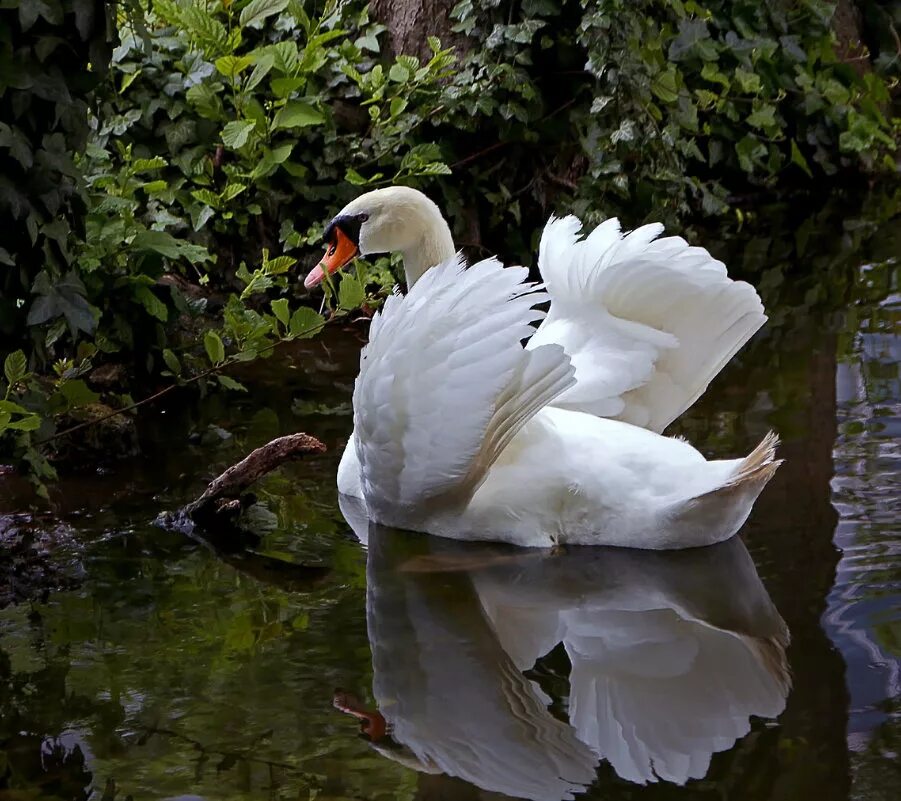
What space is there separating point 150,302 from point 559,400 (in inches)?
72.5

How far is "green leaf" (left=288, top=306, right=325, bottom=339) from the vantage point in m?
5.06

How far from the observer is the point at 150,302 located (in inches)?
233

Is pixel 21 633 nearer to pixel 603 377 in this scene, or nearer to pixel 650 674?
pixel 650 674

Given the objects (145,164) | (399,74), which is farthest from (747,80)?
(145,164)

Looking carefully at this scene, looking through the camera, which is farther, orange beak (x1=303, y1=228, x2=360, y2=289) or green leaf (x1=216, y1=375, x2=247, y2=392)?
green leaf (x1=216, y1=375, x2=247, y2=392)

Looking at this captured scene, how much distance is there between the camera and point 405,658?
4012 millimetres

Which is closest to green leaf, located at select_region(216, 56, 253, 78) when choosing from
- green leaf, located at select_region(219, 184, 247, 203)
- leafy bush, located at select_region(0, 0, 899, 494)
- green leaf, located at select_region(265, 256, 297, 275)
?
leafy bush, located at select_region(0, 0, 899, 494)

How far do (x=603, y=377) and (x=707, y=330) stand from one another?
1.31 ft

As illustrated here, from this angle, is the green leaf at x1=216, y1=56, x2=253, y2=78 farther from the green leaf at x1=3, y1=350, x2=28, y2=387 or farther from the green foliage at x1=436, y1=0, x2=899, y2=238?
the green leaf at x1=3, y1=350, x2=28, y2=387

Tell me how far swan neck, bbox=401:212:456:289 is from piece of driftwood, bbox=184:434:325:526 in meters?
0.94

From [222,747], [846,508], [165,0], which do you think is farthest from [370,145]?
[222,747]

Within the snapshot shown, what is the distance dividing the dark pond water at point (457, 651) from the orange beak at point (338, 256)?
0.72 meters

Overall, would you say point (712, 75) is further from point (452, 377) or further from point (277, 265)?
point (452, 377)

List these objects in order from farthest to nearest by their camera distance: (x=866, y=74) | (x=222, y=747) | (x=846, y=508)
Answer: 1. (x=866, y=74)
2. (x=846, y=508)
3. (x=222, y=747)
